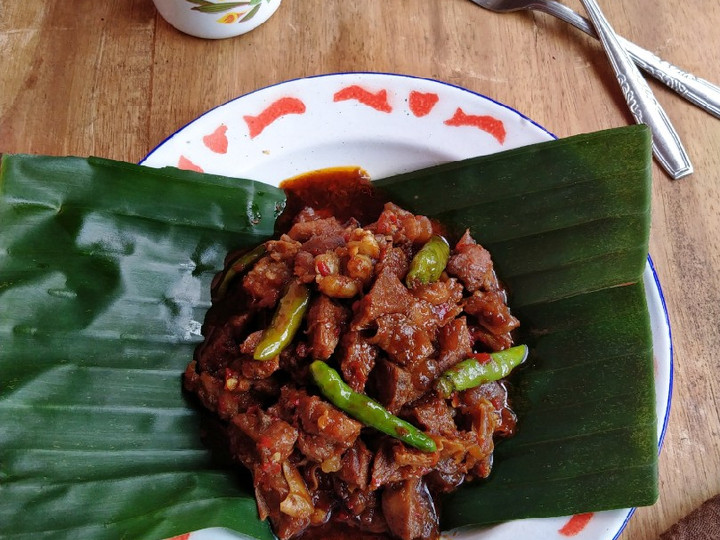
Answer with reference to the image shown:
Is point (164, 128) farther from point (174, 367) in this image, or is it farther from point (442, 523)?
point (442, 523)

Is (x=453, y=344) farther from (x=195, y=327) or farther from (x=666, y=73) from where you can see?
(x=666, y=73)

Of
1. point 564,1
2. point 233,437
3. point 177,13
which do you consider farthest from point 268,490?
point 564,1

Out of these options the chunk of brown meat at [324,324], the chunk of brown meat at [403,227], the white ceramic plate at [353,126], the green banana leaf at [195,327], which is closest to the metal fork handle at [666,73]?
the white ceramic plate at [353,126]

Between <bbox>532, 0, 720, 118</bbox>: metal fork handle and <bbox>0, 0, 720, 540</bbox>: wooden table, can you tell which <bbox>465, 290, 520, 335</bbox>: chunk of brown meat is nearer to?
<bbox>0, 0, 720, 540</bbox>: wooden table

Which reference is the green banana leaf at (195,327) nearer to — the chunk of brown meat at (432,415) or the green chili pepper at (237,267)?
the green chili pepper at (237,267)

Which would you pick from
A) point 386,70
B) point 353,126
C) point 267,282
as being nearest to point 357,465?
point 267,282

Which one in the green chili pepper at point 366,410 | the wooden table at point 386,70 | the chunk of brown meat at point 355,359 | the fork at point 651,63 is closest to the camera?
the green chili pepper at point 366,410

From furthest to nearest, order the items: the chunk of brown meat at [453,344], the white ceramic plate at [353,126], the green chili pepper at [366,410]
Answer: the white ceramic plate at [353,126], the chunk of brown meat at [453,344], the green chili pepper at [366,410]

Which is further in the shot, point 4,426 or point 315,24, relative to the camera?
point 315,24
